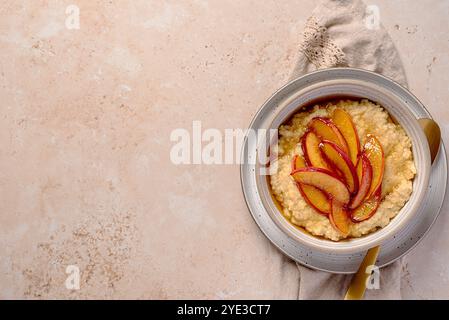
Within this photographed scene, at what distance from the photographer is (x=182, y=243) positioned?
219 centimetres

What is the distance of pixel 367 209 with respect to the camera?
1.89m

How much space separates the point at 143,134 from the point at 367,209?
2.85 ft

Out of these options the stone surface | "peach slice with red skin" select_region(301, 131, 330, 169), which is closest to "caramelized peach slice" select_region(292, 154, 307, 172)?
"peach slice with red skin" select_region(301, 131, 330, 169)

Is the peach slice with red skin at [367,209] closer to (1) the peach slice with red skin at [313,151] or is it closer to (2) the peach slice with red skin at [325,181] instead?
(2) the peach slice with red skin at [325,181]

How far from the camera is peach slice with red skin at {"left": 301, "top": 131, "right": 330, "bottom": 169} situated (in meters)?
1.89

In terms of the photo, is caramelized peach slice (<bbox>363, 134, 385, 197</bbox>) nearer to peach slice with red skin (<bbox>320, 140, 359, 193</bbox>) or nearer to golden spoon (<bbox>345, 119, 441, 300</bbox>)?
peach slice with red skin (<bbox>320, 140, 359, 193</bbox>)

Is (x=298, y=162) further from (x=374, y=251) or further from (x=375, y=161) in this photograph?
(x=374, y=251)

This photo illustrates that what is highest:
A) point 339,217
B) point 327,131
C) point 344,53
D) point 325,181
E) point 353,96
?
point 344,53

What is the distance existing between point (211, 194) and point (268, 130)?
397 millimetres

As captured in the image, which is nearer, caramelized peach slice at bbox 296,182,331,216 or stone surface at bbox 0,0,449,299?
caramelized peach slice at bbox 296,182,331,216

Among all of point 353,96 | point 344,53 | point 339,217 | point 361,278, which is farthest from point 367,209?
point 344,53

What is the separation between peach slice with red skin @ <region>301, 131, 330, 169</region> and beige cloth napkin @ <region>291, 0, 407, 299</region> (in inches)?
11.7

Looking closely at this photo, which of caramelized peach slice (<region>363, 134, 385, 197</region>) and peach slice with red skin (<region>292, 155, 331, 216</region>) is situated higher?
caramelized peach slice (<region>363, 134, 385, 197</region>)
